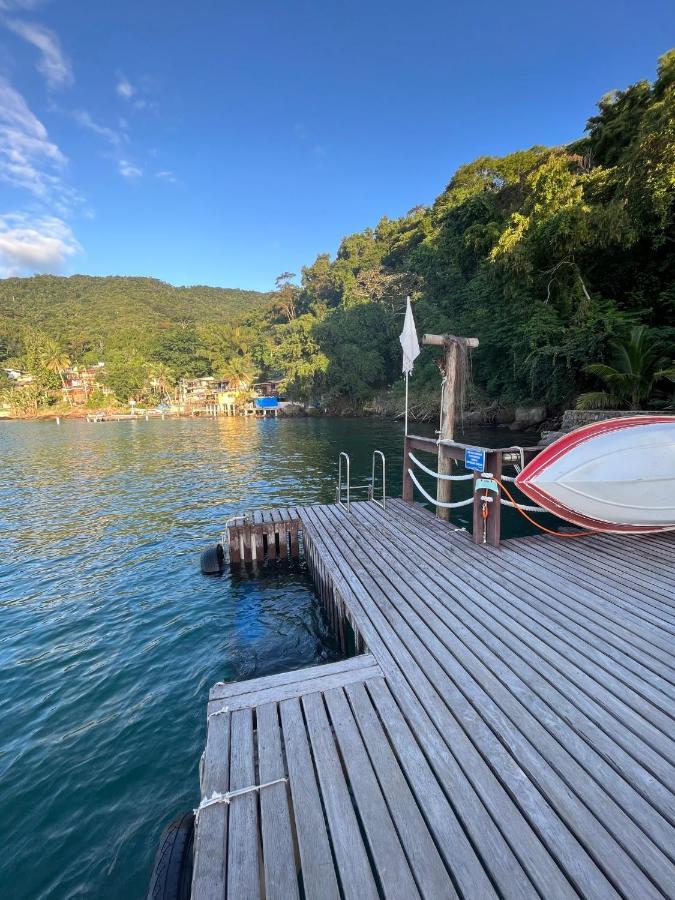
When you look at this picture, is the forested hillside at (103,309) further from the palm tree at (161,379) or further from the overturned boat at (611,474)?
the overturned boat at (611,474)

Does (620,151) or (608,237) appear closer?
(608,237)

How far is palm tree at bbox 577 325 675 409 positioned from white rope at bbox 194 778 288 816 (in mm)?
15377

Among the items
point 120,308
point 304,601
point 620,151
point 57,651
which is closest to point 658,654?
point 304,601

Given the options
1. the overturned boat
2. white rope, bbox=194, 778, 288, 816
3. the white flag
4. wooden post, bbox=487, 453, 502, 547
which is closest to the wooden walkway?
white rope, bbox=194, 778, 288, 816

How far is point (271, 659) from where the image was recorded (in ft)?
17.7

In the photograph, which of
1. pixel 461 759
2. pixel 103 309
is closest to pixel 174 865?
pixel 461 759

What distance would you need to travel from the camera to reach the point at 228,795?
7.46 feet

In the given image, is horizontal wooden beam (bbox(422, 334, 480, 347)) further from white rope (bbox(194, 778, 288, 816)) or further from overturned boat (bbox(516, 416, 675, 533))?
white rope (bbox(194, 778, 288, 816))

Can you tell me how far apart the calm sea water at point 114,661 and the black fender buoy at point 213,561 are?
26 centimetres

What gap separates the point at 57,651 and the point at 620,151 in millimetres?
25126

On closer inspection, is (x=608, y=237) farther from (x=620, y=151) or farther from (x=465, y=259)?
(x=465, y=259)

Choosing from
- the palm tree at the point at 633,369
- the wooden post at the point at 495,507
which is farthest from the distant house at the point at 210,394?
the wooden post at the point at 495,507

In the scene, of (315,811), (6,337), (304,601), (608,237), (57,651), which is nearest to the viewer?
(315,811)

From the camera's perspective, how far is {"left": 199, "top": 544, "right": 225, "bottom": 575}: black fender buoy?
819 cm
